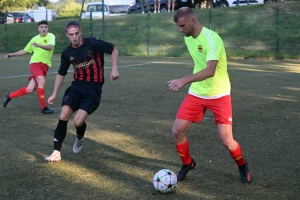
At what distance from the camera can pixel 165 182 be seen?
505 centimetres

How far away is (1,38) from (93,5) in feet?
32.4

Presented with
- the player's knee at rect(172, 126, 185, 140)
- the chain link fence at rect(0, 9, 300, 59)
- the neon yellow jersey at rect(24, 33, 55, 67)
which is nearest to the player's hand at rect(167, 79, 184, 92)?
the player's knee at rect(172, 126, 185, 140)

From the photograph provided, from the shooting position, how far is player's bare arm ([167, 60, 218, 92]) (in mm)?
4871

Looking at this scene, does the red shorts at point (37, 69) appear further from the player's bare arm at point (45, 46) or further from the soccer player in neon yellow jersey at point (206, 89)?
the soccer player in neon yellow jersey at point (206, 89)

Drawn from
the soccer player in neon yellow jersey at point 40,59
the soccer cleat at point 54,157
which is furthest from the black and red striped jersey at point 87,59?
the soccer player in neon yellow jersey at point 40,59

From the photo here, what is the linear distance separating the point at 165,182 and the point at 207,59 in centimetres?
124

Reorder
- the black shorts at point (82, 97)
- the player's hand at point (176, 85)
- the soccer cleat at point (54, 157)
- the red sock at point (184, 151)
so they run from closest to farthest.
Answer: the player's hand at point (176, 85) → the red sock at point (184, 151) → the soccer cleat at point (54, 157) → the black shorts at point (82, 97)

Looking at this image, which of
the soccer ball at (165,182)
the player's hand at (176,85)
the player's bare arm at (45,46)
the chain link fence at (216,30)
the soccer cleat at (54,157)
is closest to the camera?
the player's hand at (176,85)

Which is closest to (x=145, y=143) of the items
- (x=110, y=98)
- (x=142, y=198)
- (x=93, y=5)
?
(x=142, y=198)

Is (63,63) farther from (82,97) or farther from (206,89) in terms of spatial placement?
(206,89)

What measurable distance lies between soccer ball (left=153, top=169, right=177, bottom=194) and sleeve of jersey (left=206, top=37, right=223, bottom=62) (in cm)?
119

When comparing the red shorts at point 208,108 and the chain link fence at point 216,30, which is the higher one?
the red shorts at point 208,108

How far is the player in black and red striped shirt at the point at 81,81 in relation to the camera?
630cm

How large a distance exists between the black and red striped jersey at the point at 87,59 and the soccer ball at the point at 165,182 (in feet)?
6.05
